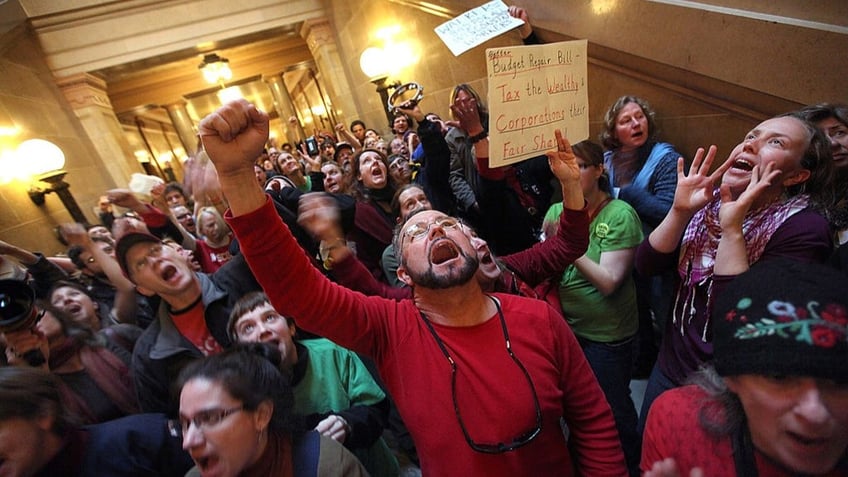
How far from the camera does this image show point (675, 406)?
2.92ft

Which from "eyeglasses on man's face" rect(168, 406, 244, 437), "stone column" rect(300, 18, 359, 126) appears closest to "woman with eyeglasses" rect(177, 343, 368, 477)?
"eyeglasses on man's face" rect(168, 406, 244, 437)

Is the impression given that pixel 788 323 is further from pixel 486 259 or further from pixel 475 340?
pixel 486 259

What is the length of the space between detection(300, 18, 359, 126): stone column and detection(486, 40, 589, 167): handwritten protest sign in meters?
7.15

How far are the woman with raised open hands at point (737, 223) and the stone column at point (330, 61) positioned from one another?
7637 mm

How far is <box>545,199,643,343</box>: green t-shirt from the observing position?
64.6 inches

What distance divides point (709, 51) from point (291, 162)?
3747mm

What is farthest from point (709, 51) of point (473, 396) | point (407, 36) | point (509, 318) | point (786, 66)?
point (407, 36)

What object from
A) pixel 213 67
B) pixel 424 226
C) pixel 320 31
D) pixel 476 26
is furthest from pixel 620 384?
pixel 320 31

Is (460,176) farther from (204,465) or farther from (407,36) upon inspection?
(407,36)

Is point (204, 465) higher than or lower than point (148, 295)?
lower

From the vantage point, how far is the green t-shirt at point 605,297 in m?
1.64

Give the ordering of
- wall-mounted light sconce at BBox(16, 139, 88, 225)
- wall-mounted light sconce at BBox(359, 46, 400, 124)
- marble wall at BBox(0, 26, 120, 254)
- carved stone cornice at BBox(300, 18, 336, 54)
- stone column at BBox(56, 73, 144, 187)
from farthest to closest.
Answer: carved stone cornice at BBox(300, 18, 336, 54), stone column at BBox(56, 73, 144, 187), wall-mounted light sconce at BBox(359, 46, 400, 124), wall-mounted light sconce at BBox(16, 139, 88, 225), marble wall at BBox(0, 26, 120, 254)

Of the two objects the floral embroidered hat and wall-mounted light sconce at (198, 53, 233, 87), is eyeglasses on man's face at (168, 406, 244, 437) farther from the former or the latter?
wall-mounted light sconce at (198, 53, 233, 87)

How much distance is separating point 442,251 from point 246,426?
82cm
